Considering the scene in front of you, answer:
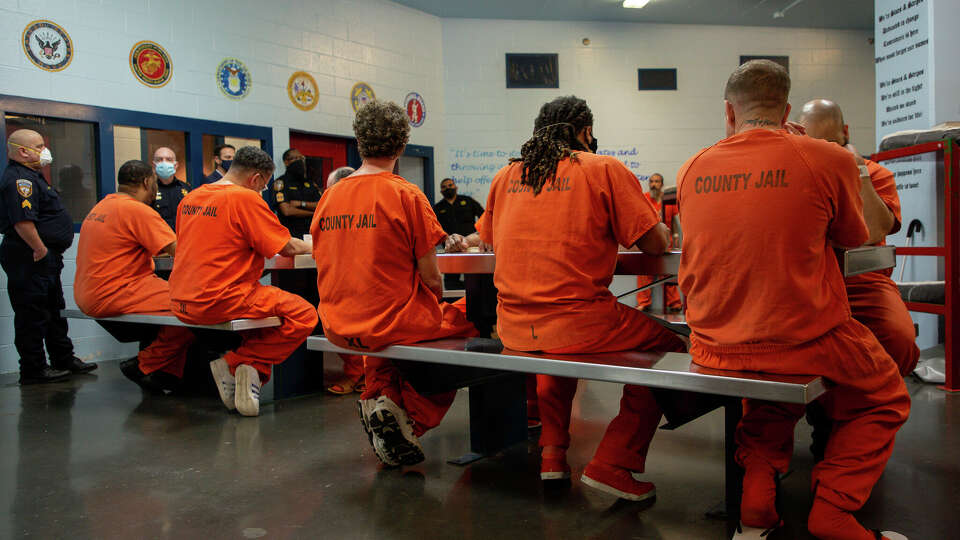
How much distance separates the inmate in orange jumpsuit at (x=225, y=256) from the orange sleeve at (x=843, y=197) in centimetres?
250

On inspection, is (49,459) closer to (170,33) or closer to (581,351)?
(581,351)

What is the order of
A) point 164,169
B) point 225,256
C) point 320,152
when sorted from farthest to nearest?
point 320,152
point 164,169
point 225,256

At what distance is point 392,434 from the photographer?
8.26 feet

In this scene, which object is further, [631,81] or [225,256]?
[631,81]

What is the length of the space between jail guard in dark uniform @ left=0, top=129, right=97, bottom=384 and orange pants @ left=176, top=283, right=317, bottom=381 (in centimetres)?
175

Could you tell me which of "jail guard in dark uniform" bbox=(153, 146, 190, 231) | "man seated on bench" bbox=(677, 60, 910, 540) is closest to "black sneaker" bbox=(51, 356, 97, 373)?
"jail guard in dark uniform" bbox=(153, 146, 190, 231)

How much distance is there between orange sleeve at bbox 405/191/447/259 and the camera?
249cm

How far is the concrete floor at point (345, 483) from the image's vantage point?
82.4 inches

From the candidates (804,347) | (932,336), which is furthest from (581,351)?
(932,336)

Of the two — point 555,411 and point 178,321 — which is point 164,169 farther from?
point 555,411

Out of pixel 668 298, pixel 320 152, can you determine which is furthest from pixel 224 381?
pixel 668 298

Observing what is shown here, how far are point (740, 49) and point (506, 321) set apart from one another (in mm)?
8088

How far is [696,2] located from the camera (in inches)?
322

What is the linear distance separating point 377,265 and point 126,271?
7.69 ft
